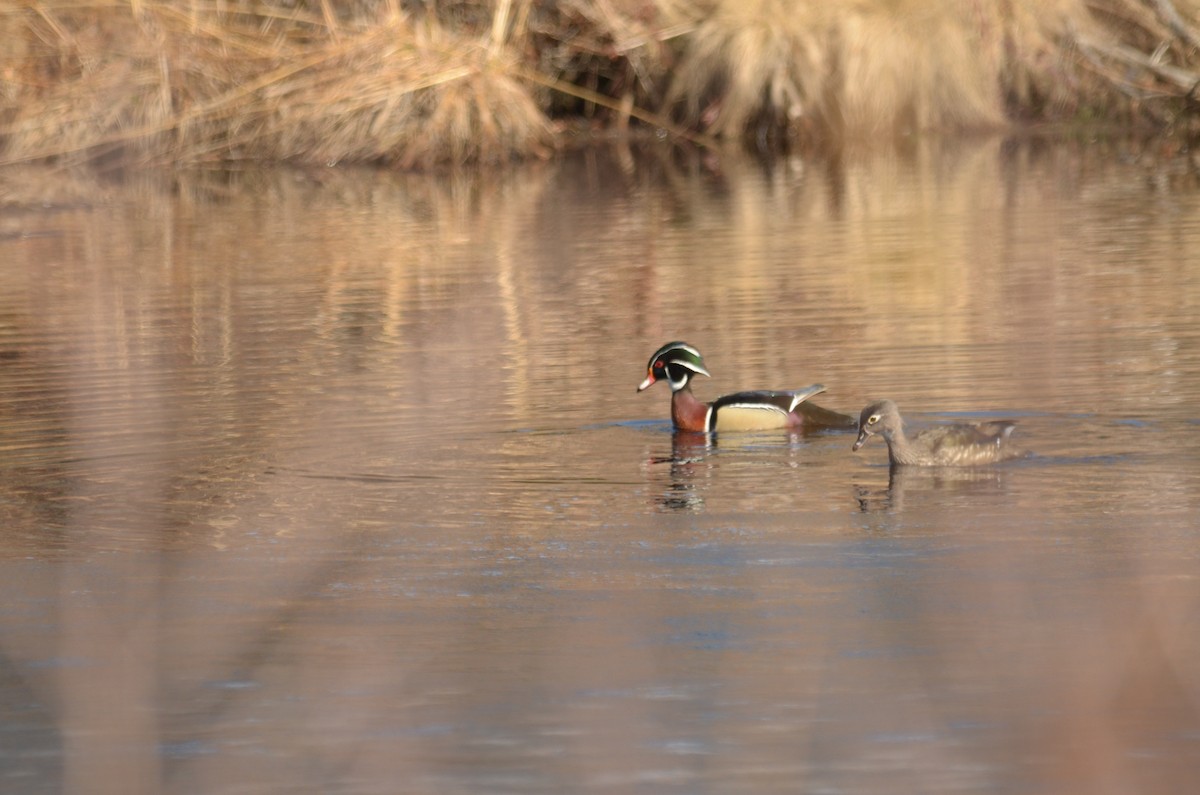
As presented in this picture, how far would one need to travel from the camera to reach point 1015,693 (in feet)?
17.3

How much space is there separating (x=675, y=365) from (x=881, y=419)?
1.68 meters

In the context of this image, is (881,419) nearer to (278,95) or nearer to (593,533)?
(593,533)

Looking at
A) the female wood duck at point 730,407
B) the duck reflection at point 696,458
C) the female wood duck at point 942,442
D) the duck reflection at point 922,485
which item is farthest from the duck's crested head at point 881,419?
the female wood duck at point 730,407

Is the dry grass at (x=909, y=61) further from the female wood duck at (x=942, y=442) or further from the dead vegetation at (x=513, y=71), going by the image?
the female wood duck at (x=942, y=442)

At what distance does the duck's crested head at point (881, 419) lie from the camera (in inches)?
324

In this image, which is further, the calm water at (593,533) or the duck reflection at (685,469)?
the duck reflection at (685,469)

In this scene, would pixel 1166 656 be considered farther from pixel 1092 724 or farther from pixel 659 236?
pixel 659 236

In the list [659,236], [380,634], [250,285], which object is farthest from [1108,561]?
[659,236]

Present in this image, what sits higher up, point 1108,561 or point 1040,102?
point 1040,102

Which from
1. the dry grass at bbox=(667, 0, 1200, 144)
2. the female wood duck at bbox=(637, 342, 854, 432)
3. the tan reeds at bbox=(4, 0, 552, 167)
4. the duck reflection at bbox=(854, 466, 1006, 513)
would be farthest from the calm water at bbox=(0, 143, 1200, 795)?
the dry grass at bbox=(667, 0, 1200, 144)

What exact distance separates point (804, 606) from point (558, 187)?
53.5 ft

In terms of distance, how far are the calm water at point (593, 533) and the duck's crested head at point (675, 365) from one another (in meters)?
0.22

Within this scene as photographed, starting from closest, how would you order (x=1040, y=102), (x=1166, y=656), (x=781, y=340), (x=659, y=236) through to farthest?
(x=1166, y=656) → (x=781, y=340) → (x=659, y=236) → (x=1040, y=102)

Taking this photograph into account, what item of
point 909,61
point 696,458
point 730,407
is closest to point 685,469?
point 696,458
